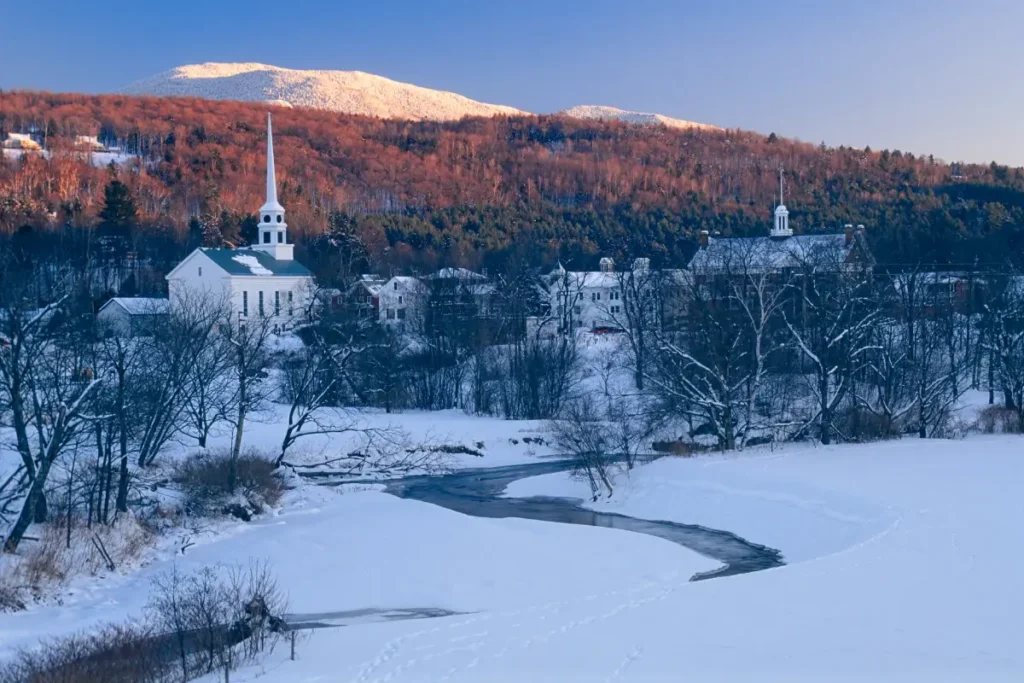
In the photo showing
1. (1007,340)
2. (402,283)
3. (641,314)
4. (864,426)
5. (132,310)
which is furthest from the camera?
(402,283)

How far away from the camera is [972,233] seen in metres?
73.1

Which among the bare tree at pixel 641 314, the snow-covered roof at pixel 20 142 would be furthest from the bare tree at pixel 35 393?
the snow-covered roof at pixel 20 142

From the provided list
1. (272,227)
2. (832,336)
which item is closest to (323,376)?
(832,336)

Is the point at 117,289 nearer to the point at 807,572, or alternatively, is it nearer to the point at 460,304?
the point at 460,304

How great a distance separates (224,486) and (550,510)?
7369mm

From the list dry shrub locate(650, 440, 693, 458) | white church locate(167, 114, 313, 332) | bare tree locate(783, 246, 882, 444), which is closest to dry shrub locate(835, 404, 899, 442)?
bare tree locate(783, 246, 882, 444)

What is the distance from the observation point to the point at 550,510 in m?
25.0

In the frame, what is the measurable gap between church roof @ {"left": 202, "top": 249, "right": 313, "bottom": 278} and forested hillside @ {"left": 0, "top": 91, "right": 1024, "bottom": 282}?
975 centimetres

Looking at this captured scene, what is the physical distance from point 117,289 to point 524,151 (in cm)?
7529

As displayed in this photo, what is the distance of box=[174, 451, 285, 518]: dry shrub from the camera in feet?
77.4

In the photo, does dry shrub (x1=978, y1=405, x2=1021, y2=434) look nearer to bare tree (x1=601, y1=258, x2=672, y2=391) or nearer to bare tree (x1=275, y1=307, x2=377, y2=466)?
bare tree (x1=601, y1=258, x2=672, y2=391)

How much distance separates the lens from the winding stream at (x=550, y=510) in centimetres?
1969

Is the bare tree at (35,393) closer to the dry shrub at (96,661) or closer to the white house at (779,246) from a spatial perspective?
the dry shrub at (96,661)

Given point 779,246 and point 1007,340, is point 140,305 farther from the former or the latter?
point 1007,340
